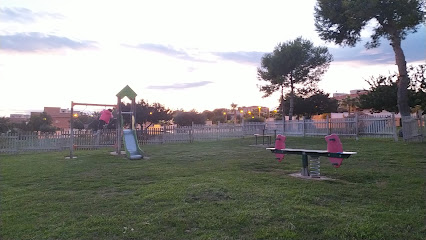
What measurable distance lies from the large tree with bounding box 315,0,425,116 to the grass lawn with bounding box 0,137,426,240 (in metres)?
15.4


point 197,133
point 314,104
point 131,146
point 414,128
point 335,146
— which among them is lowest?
point 131,146

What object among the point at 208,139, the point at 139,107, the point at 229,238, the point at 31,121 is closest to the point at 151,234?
the point at 229,238

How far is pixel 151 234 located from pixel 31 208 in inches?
104

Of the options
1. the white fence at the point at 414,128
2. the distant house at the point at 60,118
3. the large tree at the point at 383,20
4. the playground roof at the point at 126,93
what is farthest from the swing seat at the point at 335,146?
the distant house at the point at 60,118

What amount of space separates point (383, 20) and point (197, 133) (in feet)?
51.3

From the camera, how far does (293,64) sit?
40.5 m

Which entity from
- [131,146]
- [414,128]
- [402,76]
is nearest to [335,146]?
[131,146]

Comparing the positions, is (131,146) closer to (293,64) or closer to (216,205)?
(216,205)

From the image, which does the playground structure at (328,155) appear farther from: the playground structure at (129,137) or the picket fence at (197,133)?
the picket fence at (197,133)

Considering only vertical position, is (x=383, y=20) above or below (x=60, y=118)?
above

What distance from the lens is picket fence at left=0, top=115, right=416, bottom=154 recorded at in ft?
60.3

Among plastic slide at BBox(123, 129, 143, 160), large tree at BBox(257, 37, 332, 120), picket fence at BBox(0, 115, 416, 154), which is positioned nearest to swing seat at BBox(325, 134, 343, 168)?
plastic slide at BBox(123, 129, 143, 160)

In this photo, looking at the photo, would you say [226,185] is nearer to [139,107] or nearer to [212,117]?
[139,107]

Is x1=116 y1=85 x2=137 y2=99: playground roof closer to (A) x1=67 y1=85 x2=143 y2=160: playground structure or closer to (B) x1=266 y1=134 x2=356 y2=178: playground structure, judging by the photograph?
(A) x1=67 y1=85 x2=143 y2=160: playground structure
